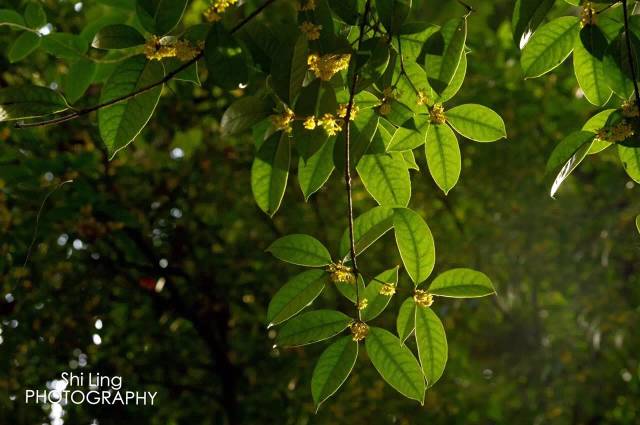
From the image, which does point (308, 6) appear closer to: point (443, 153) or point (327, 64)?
point (327, 64)

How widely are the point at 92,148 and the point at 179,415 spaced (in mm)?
1424

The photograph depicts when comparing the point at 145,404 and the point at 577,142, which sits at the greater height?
the point at 577,142

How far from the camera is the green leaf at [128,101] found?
1.08m

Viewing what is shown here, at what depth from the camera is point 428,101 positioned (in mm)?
1188

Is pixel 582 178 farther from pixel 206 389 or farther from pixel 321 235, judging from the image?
pixel 206 389

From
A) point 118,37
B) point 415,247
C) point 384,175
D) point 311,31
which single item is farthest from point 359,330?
point 118,37

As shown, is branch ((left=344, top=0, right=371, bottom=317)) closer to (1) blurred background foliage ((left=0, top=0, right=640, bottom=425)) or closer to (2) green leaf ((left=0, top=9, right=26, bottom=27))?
(2) green leaf ((left=0, top=9, right=26, bottom=27))

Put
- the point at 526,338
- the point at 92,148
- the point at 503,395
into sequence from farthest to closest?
the point at 526,338 → the point at 503,395 → the point at 92,148

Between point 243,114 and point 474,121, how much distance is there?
0.41m

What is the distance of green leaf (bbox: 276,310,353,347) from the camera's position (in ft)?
3.80

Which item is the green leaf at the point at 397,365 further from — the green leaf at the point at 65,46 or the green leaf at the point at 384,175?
the green leaf at the point at 65,46

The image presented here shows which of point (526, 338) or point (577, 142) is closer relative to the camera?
point (577, 142)

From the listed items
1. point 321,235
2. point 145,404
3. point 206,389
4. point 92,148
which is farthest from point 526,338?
point 92,148

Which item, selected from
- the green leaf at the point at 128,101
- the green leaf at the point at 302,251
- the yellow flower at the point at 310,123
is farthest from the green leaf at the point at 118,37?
the green leaf at the point at 302,251
